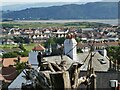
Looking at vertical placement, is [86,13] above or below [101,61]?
below

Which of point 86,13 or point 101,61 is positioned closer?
point 101,61

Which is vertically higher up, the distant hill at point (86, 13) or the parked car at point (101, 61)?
the parked car at point (101, 61)

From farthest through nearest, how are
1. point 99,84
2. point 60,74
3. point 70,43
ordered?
point 70,43, point 99,84, point 60,74

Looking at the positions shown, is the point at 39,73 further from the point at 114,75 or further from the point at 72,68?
the point at 114,75

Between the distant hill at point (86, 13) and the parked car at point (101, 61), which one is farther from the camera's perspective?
the distant hill at point (86, 13)

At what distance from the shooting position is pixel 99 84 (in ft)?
38.7

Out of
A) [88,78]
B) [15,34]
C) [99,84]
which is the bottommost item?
[15,34]

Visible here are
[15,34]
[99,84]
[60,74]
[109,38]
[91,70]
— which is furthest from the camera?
[15,34]

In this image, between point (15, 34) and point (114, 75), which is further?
point (15, 34)

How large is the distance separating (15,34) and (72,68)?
122674mm

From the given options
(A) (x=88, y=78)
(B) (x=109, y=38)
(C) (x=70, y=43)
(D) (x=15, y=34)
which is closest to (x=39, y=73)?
(A) (x=88, y=78)

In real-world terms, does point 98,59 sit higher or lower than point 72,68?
lower

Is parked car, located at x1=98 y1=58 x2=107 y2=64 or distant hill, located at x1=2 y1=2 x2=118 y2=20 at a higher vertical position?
parked car, located at x1=98 y1=58 x2=107 y2=64

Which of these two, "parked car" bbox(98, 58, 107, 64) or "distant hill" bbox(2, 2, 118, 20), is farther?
"distant hill" bbox(2, 2, 118, 20)
